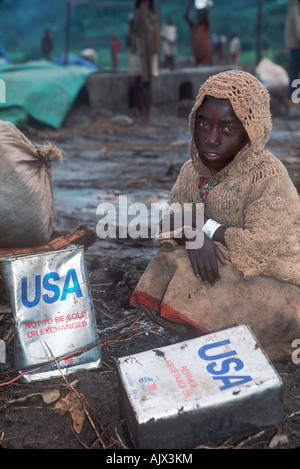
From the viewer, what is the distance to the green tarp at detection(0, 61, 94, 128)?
764 centimetres

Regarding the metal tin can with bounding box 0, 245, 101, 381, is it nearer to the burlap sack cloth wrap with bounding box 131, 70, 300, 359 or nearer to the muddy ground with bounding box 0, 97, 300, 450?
the muddy ground with bounding box 0, 97, 300, 450

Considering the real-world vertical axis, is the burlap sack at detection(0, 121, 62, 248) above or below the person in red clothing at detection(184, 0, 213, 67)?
below

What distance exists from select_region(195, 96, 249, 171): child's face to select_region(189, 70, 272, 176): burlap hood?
31 millimetres

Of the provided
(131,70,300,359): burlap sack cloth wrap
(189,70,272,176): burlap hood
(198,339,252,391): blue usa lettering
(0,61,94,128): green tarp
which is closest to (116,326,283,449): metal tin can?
(198,339,252,391): blue usa lettering

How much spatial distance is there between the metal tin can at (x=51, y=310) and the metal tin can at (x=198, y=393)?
347mm

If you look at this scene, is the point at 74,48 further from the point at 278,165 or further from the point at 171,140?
the point at 278,165

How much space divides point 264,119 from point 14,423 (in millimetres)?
1516

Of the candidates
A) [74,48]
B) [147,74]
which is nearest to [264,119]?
[147,74]

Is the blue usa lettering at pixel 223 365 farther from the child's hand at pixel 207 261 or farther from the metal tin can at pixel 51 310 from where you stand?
the metal tin can at pixel 51 310

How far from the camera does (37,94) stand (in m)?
8.06

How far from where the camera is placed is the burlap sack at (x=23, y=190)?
2.43 metres

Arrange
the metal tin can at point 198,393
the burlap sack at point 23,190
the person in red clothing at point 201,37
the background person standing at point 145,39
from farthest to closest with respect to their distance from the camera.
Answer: the person in red clothing at point 201,37 → the background person standing at point 145,39 → the burlap sack at point 23,190 → the metal tin can at point 198,393

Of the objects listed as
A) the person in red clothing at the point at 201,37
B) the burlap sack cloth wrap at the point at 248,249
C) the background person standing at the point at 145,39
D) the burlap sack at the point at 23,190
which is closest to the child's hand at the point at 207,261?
the burlap sack cloth wrap at the point at 248,249
